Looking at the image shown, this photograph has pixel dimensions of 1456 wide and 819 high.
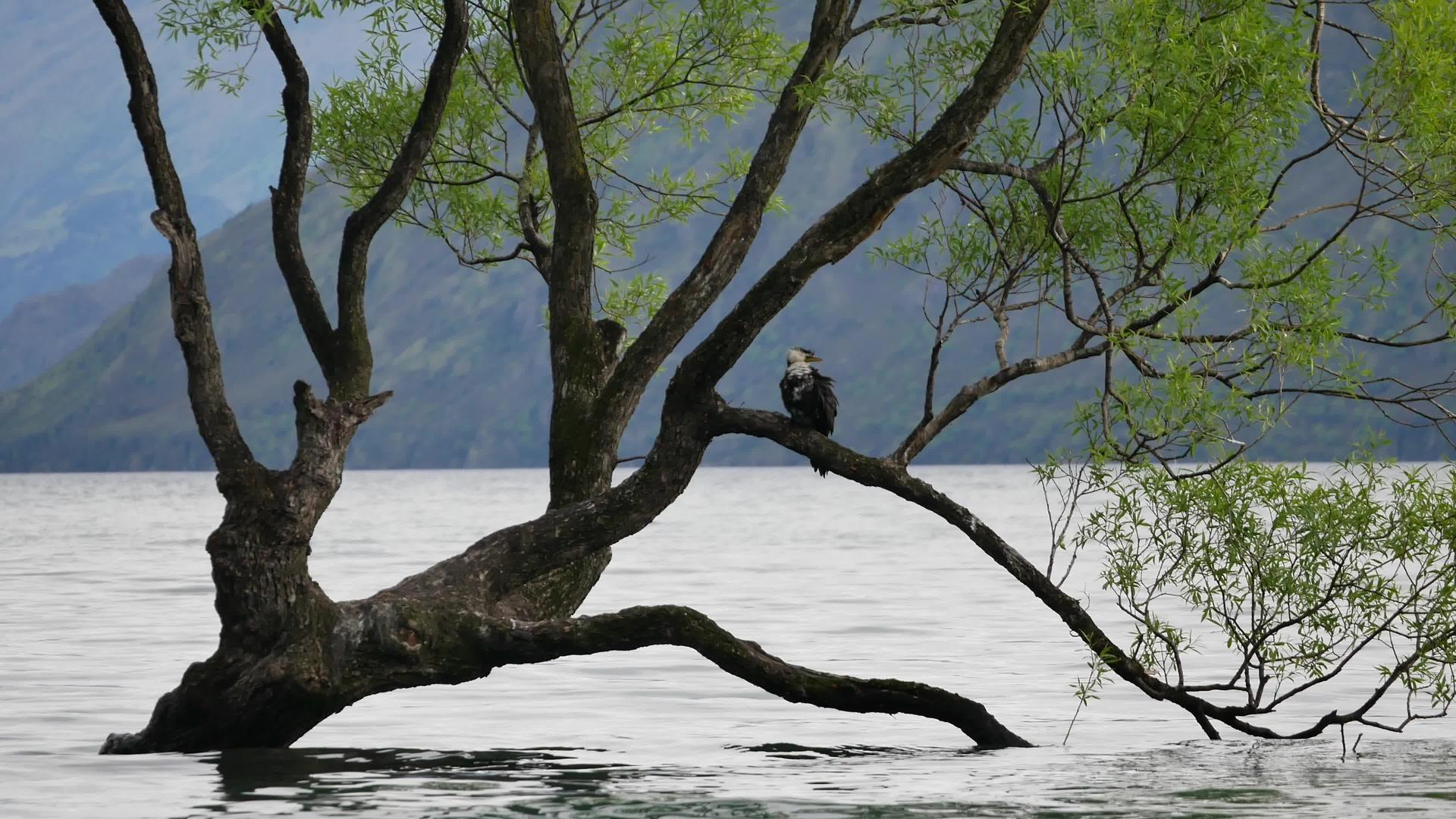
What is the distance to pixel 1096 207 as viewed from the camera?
46.3ft

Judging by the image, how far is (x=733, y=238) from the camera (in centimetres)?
1348

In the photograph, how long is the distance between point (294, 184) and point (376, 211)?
0.77 meters

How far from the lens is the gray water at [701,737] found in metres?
11.8

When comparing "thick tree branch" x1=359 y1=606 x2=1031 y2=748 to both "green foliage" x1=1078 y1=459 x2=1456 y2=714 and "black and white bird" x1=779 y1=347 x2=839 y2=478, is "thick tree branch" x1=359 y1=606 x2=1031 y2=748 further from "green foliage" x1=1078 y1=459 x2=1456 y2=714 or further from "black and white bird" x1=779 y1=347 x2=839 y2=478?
"green foliage" x1=1078 y1=459 x2=1456 y2=714

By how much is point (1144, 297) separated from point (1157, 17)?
272 cm

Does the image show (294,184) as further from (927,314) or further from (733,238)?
(927,314)

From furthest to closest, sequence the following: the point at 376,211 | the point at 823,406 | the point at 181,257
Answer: the point at 823,406 < the point at 376,211 < the point at 181,257

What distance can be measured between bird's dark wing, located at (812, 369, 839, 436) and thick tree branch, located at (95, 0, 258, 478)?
475 cm

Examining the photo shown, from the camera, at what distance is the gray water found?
11.8 metres

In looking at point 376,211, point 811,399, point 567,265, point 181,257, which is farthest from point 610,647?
point 181,257

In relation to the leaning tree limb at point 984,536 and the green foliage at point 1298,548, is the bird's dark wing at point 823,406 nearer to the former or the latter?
the leaning tree limb at point 984,536

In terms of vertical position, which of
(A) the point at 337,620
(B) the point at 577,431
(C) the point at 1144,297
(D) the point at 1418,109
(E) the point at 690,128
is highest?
(E) the point at 690,128

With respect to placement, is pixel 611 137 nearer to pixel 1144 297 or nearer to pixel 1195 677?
pixel 1144 297

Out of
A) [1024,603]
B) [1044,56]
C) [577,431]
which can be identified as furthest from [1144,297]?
[1024,603]
